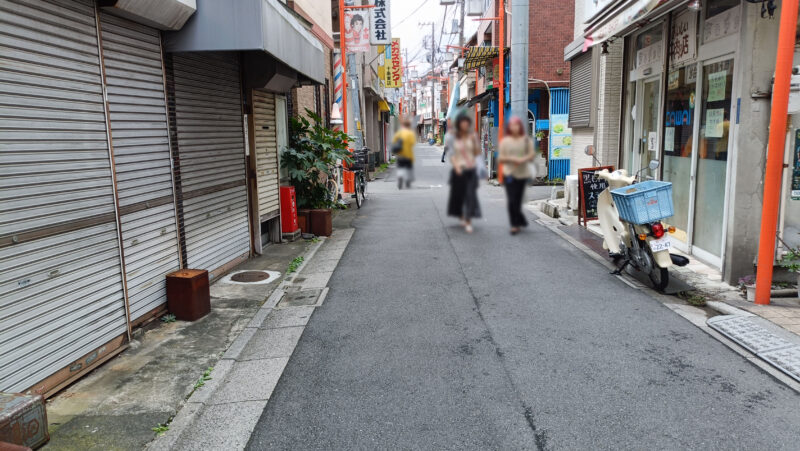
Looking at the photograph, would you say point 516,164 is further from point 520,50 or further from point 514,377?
point 514,377

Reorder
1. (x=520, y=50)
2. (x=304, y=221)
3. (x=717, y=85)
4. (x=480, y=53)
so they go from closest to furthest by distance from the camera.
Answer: (x=520, y=50) < (x=480, y=53) < (x=717, y=85) < (x=304, y=221)

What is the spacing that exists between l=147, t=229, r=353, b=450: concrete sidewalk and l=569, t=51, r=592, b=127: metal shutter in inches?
460

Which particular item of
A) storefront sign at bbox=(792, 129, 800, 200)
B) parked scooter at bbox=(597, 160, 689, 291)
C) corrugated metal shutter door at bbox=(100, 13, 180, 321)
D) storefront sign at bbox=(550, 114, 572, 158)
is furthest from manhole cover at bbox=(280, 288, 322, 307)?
storefront sign at bbox=(792, 129, 800, 200)

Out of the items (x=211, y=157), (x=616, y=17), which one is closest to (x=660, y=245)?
(x=616, y=17)

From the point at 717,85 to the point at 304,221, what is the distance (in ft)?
39.3

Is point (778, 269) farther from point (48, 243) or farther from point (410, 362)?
point (48, 243)

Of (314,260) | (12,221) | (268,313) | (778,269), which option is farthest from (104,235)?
(778,269)

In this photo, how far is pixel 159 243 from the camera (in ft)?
34.1

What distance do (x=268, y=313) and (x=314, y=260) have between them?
A: 4202mm

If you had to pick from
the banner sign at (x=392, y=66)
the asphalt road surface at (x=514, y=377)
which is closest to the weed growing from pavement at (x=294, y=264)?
the asphalt road surface at (x=514, y=377)

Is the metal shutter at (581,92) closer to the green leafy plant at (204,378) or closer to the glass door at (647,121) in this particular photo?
the glass door at (647,121)

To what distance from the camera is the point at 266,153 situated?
53.5 ft

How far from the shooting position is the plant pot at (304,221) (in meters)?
18.4

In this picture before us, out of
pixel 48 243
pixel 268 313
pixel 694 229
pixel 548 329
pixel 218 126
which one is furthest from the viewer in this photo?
pixel 694 229
